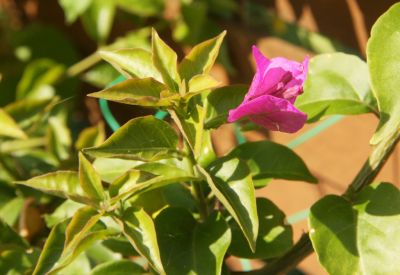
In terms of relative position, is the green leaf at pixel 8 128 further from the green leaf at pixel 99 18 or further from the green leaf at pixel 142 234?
the green leaf at pixel 99 18

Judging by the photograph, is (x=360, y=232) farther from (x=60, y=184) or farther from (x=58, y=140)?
(x=58, y=140)

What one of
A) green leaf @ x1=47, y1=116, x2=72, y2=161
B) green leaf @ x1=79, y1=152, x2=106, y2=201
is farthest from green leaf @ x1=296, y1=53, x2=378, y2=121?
green leaf @ x1=47, y1=116, x2=72, y2=161

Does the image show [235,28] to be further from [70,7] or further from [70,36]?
[70,36]

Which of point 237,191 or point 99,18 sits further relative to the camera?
point 99,18

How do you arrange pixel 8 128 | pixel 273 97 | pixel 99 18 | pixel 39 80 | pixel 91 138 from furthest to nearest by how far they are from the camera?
pixel 99 18
pixel 39 80
pixel 91 138
pixel 8 128
pixel 273 97

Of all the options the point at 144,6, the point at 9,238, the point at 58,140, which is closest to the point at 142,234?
the point at 9,238

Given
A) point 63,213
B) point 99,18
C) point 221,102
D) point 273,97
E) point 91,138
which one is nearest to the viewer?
point 273,97
